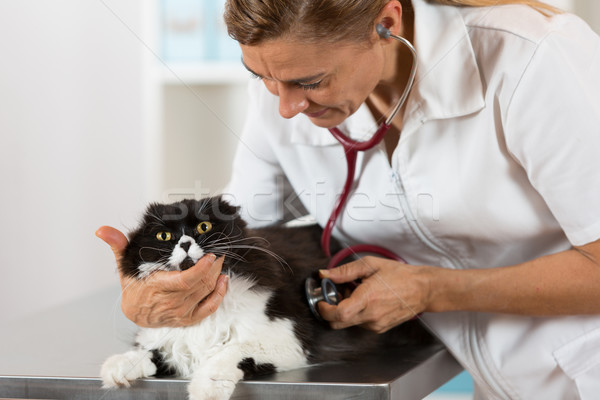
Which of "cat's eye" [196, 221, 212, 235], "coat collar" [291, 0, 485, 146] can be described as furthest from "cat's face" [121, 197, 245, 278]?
"coat collar" [291, 0, 485, 146]

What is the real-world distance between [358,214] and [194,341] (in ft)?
1.35

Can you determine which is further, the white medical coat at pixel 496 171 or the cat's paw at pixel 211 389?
the white medical coat at pixel 496 171

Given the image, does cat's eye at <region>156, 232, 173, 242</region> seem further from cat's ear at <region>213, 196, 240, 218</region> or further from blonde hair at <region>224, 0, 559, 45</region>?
blonde hair at <region>224, 0, 559, 45</region>

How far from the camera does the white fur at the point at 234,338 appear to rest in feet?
3.02

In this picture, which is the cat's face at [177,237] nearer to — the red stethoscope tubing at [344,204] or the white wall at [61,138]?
the red stethoscope tubing at [344,204]

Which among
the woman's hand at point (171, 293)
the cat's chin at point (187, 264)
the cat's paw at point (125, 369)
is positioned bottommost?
the cat's paw at point (125, 369)

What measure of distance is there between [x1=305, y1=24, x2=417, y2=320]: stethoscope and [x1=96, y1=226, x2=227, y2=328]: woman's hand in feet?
0.56

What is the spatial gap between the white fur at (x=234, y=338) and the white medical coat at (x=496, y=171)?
1.02 ft

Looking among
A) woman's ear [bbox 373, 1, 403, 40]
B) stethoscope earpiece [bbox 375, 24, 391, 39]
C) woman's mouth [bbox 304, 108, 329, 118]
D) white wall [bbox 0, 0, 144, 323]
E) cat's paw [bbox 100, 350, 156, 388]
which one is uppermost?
woman's ear [bbox 373, 1, 403, 40]

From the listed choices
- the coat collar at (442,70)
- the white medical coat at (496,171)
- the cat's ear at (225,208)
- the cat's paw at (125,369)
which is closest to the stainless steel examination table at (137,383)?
the cat's paw at (125,369)

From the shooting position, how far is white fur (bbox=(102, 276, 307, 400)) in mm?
920

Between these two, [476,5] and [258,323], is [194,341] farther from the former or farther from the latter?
[476,5]

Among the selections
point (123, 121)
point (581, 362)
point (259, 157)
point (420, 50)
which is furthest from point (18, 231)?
point (581, 362)

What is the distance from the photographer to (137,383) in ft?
2.93
